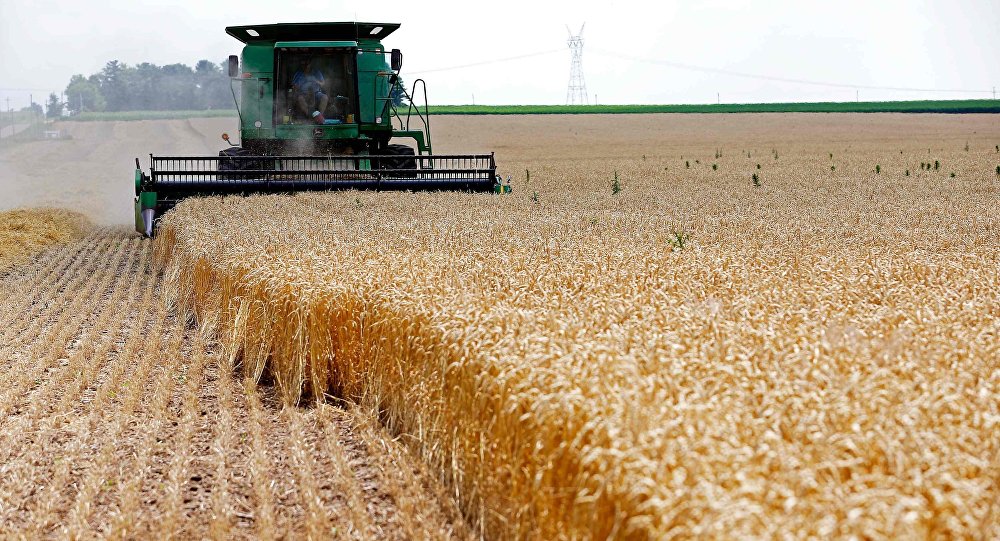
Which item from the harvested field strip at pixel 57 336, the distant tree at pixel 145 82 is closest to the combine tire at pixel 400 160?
the harvested field strip at pixel 57 336

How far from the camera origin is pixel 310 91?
16.2m

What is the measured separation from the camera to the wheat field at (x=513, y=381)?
9.57 ft

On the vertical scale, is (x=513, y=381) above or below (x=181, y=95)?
below

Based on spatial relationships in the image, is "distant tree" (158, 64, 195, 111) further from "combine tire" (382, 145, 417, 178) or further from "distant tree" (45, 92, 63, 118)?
"distant tree" (45, 92, 63, 118)

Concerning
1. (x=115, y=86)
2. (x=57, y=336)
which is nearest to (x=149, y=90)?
(x=115, y=86)

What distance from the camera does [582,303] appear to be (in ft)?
17.7

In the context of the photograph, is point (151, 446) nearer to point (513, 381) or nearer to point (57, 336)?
point (513, 381)

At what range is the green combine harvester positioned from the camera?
15680 mm

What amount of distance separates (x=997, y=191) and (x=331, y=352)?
1508 cm

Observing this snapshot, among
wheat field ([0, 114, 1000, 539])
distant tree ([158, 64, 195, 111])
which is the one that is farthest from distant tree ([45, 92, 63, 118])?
wheat field ([0, 114, 1000, 539])

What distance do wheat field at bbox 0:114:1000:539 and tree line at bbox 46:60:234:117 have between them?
11.6m

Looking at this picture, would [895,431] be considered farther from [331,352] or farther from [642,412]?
[331,352]

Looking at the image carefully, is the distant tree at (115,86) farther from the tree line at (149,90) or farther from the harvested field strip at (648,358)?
the harvested field strip at (648,358)

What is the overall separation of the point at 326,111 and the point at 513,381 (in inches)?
510
